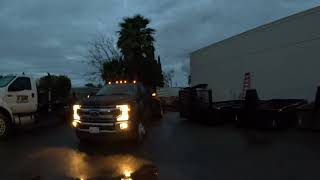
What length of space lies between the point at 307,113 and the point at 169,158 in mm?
7844

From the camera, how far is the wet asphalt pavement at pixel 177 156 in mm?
8945

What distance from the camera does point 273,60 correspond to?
22.5 m

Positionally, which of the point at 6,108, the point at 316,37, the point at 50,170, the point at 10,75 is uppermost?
the point at 316,37

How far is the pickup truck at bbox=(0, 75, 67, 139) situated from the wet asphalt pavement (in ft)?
1.81

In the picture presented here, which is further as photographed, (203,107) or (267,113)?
(203,107)

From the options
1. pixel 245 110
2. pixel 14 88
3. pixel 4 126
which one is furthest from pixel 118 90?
pixel 245 110

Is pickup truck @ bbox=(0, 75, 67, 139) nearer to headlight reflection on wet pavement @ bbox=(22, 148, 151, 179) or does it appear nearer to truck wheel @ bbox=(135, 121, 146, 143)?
headlight reflection on wet pavement @ bbox=(22, 148, 151, 179)

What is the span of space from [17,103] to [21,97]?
0.95ft

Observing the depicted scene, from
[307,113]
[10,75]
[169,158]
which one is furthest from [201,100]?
[169,158]

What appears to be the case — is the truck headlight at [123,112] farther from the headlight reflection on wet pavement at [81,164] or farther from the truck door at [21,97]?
the truck door at [21,97]

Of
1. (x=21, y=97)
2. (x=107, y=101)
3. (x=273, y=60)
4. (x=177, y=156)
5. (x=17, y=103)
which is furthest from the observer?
(x=273, y=60)

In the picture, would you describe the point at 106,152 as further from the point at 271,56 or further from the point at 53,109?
the point at 271,56

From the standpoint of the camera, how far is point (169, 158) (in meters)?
10.6

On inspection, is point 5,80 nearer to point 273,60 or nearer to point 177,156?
point 177,156
